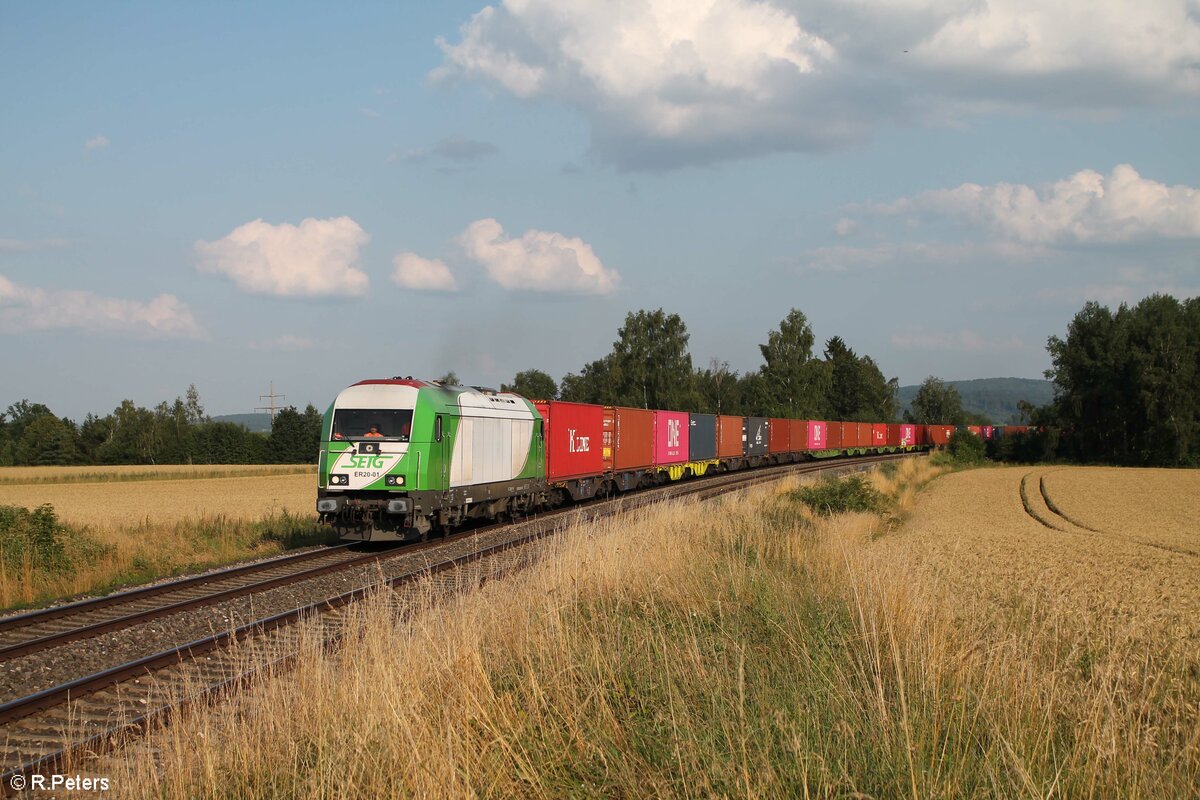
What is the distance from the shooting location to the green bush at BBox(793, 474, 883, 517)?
69.9 feet

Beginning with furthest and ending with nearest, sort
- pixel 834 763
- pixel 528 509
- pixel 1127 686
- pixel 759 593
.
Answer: pixel 528 509
pixel 759 593
pixel 1127 686
pixel 834 763

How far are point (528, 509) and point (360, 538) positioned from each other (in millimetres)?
7891

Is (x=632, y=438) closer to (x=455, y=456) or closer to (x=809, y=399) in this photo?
(x=455, y=456)

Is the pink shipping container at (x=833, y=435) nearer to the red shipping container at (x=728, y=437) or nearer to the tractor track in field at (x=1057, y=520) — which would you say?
the red shipping container at (x=728, y=437)

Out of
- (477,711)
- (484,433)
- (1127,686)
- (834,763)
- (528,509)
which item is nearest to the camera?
(834,763)

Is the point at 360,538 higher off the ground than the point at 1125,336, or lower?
lower

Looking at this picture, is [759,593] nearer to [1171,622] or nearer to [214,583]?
[1171,622]

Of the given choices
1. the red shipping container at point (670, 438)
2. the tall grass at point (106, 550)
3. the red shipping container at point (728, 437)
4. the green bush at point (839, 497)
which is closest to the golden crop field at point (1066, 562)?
the green bush at point (839, 497)

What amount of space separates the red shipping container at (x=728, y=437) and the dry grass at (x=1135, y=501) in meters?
14.5

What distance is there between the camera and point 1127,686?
20.8 ft

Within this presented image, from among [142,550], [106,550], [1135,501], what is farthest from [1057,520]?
[106,550]

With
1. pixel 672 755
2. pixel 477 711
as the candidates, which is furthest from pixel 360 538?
pixel 672 755

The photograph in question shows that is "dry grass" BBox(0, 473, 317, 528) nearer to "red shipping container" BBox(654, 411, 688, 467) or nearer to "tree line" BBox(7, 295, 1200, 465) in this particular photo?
"red shipping container" BBox(654, 411, 688, 467)

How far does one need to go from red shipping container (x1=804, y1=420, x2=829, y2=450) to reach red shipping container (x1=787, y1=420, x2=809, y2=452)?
15 centimetres
